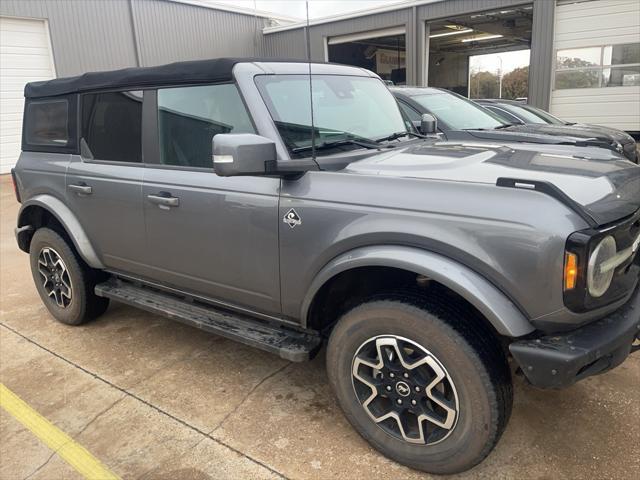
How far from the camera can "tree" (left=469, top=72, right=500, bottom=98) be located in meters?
33.9

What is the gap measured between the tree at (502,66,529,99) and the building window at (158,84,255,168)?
2967cm

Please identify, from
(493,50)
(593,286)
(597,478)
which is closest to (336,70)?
(593,286)

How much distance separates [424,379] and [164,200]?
1.90 meters

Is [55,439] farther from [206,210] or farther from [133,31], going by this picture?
[133,31]

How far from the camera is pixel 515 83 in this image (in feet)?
103

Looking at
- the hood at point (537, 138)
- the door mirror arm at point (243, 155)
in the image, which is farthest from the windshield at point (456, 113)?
the door mirror arm at point (243, 155)

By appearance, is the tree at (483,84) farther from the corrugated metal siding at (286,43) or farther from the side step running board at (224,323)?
the side step running board at (224,323)

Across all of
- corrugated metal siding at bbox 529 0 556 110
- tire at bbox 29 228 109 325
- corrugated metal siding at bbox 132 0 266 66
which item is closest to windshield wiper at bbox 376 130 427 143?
tire at bbox 29 228 109 325

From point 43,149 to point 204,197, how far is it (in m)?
2.04

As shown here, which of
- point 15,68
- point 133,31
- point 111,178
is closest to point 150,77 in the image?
point 111,178

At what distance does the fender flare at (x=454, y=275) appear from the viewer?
82.8 inches

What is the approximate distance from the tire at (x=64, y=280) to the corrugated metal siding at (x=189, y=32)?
14991mm

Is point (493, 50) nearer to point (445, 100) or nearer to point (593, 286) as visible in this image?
point (445, 100)

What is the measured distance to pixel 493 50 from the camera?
31.1m
